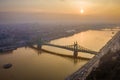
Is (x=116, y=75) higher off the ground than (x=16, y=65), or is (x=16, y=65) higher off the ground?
(x=116, y=75)

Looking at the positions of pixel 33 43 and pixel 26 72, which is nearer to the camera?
pixel 26 72

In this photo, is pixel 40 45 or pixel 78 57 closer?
pixel 78 57

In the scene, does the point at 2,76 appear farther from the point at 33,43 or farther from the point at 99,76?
the point at 33,43

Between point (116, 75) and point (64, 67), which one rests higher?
point (116, 75)

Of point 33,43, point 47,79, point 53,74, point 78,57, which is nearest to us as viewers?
point 47,79

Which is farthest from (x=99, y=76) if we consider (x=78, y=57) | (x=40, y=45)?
(x=40, y=45)

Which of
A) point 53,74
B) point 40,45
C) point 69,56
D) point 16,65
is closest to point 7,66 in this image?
point 16,65

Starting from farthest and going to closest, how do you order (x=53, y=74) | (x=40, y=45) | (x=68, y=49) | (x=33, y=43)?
(x=33, y=43), (x=40, y=45), (x=68, y=49), (x=53, y=74)

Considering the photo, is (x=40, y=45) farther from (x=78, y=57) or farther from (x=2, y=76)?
(x=2, y=76)

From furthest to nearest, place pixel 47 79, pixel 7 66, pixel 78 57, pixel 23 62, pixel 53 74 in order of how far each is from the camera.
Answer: pixel 78 57, pixel 23 62, pixel 7 66, pixel 53 74, pixel 47 79
